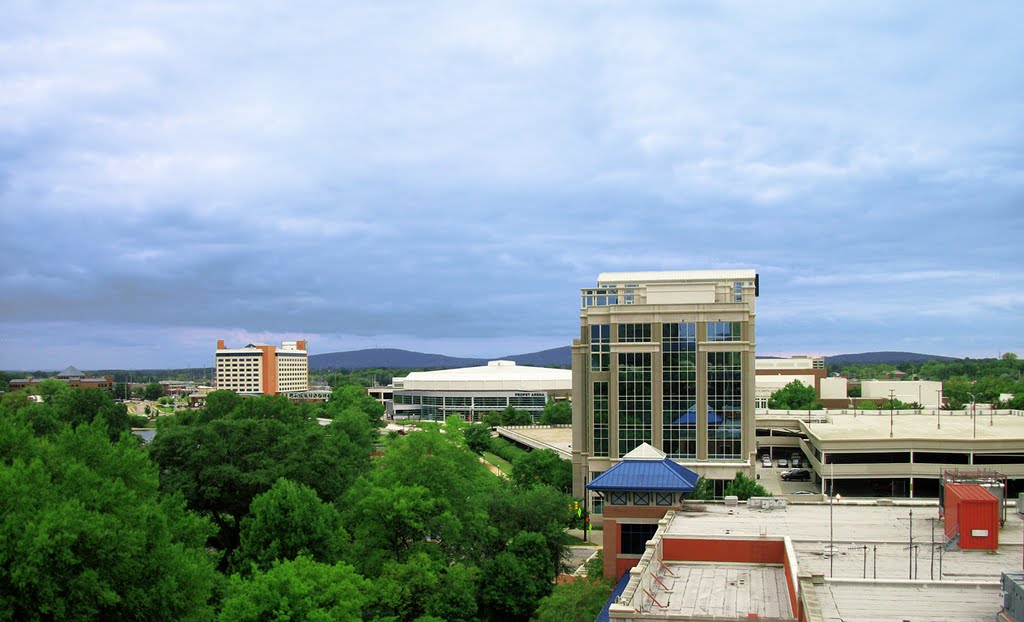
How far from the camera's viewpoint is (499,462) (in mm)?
126000

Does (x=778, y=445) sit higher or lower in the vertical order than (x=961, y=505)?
lower

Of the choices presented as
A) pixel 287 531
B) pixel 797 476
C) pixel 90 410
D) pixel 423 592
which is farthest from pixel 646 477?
pixel 90 410

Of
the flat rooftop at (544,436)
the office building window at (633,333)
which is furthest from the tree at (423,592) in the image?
the flat rooftop at (544,436)

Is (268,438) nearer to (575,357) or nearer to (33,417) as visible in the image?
(33,417)

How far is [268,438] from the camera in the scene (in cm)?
6538

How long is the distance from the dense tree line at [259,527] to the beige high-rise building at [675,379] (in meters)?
12.3

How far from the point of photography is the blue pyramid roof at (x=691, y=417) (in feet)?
256

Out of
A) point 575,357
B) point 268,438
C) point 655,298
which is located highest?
point 655,298

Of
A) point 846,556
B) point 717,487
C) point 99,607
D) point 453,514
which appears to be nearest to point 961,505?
point 846,556

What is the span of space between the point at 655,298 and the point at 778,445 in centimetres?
5215

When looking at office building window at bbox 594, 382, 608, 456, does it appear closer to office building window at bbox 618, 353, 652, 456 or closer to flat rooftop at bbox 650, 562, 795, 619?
office building window at bbox 618, 353, 652, 456

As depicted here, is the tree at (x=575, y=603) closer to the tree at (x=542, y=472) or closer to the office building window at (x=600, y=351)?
the office building window at (x=600, y=351)

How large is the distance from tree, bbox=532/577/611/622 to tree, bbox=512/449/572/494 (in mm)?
40514

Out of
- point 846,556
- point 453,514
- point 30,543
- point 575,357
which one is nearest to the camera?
point 30,543
